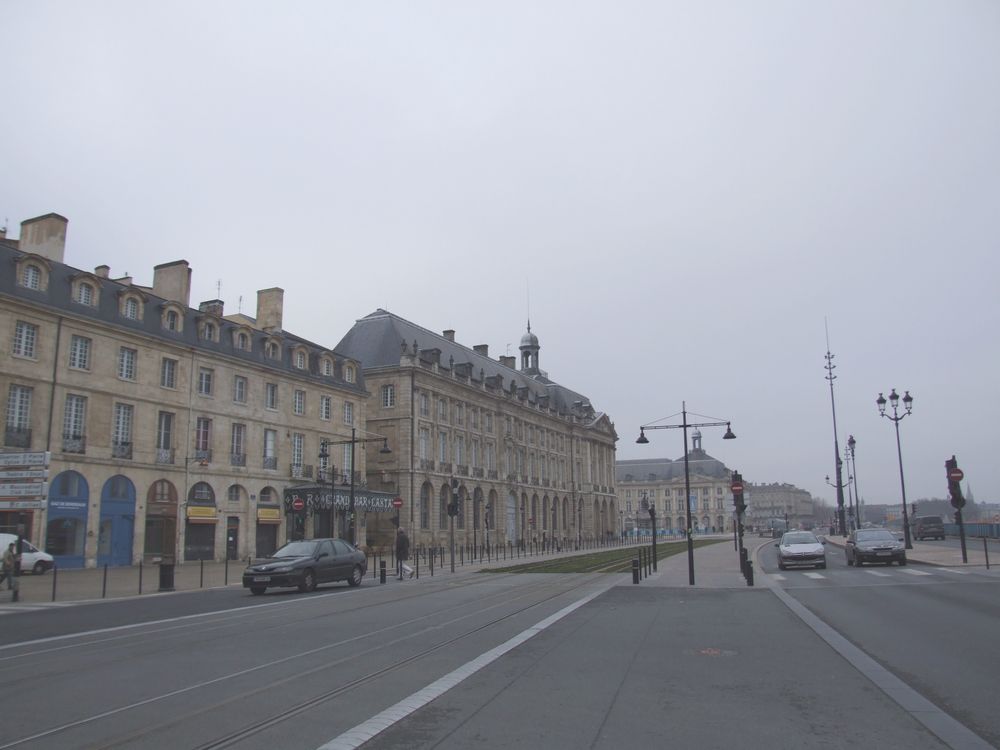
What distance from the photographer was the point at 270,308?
163 ft

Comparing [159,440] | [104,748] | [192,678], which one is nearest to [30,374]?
[159,440]

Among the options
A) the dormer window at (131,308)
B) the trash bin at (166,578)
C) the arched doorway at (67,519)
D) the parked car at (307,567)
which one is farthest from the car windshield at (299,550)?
the dormer window at (131,308)

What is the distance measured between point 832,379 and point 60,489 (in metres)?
47.2

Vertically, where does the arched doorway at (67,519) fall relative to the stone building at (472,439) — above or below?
below

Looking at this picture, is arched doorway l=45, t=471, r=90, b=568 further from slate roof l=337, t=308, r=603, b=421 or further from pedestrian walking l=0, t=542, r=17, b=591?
slate roof l=337, t=308, r=603, b=421

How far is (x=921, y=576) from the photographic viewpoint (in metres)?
23.3

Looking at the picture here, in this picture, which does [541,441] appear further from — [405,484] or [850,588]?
[850,588]

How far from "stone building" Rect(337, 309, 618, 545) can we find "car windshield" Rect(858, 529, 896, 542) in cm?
2550

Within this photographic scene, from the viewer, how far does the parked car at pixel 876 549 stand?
28.7 meters

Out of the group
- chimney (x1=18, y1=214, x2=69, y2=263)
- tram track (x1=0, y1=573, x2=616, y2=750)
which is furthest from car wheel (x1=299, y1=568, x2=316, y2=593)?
chimney (x1=18, y1=214, x2=69, y2=263)

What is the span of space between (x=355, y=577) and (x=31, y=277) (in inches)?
748

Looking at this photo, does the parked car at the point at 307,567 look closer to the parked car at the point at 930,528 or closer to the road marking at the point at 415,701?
the road marking at the point at 415,701

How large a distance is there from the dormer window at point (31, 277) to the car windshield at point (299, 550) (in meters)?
17.2

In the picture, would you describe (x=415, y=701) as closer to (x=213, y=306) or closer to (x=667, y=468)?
(x=213, y=306)
